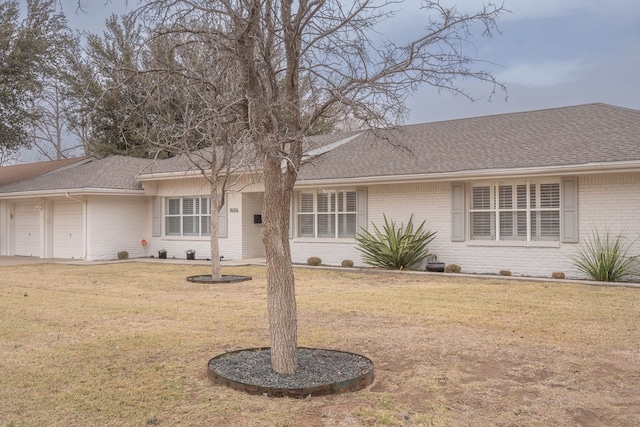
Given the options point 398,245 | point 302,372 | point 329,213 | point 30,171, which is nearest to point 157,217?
point 329,213

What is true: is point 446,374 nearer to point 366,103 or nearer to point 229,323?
point 366,103

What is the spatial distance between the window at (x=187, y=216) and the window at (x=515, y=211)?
31.4 ft

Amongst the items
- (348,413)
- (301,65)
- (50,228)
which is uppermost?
(301,65)

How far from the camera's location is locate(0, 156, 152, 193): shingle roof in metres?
21.4

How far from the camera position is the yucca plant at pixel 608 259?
1351cm

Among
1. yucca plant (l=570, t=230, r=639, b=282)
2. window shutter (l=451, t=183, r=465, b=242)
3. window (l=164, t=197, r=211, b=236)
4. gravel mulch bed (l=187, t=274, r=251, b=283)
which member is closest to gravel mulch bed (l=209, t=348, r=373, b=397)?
gravel mulch bed (l=187, t=274, r=251, b=283)

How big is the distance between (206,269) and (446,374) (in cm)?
1282

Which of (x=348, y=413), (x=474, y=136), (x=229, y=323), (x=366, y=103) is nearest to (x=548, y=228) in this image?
(x=474, y=136)

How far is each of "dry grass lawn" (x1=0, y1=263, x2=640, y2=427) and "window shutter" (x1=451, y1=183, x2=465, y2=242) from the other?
8.96 feet

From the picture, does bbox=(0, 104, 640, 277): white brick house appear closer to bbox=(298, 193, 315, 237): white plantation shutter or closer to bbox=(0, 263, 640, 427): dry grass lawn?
bbox=(298, 193, 315, 237): white plantation shutter

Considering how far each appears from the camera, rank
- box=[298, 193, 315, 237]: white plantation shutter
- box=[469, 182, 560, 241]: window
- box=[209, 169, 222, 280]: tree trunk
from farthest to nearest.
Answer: box=[298, 193, 315, 237]: white plantation shutter → box=[469, 182, 560, 241]: window → box=[209, 169, 222, 280]: tree trunk

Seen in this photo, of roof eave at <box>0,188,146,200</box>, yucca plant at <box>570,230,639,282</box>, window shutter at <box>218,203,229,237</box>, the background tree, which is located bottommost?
yucca plant at <box>570,230,639,282</box>

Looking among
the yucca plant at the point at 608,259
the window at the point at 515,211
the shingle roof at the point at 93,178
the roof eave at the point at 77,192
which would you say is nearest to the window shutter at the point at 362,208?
the window at the point at 515,211

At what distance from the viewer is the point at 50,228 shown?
23.3 metres
